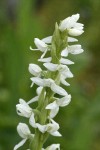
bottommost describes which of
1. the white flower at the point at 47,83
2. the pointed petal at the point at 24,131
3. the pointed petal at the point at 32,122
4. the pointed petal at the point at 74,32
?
the pointed petal at the point at 24,131

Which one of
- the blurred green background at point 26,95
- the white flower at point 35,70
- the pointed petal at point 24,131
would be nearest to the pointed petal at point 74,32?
the white flower at point 35,70

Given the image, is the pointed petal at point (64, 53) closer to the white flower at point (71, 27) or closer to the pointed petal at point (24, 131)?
the white flower at point (71, 27)

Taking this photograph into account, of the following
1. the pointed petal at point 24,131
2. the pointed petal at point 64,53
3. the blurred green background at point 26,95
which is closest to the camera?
the pointed petal at point 64,53

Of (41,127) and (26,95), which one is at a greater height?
(26,95)

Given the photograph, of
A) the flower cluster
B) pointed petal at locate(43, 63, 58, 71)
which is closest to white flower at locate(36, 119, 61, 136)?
the flower cluster

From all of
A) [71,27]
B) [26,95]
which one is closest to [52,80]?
[71,27]

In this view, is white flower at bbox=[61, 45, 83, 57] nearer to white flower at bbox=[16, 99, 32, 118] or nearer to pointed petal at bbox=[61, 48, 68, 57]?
pointed petal at bbox=[61, 48, 68, 57]

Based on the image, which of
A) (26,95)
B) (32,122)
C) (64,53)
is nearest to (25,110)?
(32,122)

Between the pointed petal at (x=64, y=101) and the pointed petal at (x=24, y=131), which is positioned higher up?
the pointed petal at (x=64, y=101)

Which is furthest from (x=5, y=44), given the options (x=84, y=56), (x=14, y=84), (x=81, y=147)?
(x=81, y=147)

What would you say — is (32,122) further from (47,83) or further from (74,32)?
(74,32)

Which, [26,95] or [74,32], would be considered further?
[26,95]
